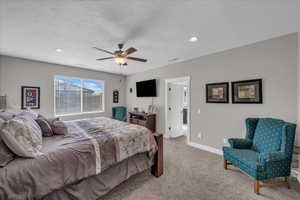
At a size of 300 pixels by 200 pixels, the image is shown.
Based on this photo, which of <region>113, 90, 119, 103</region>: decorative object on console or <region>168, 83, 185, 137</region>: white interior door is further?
<region>113, 90, 119, 103</region>: decorative object on console

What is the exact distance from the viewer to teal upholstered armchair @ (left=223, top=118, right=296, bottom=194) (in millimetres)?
1844

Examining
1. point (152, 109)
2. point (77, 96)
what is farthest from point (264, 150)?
point (77, 96)

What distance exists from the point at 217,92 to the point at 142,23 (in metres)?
2.48

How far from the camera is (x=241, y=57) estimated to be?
2869 mm

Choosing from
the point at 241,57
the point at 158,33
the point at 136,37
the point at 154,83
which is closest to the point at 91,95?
the point at 154,83

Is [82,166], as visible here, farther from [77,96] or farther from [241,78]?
[77,96]

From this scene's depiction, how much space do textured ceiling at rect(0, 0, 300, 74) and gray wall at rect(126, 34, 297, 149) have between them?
0.88ft

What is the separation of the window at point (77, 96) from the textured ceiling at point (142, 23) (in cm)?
176

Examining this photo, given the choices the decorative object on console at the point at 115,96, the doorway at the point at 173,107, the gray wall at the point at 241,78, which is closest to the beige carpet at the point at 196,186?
the gray wall at the point at 241,78

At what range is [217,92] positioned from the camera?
10.6 ft

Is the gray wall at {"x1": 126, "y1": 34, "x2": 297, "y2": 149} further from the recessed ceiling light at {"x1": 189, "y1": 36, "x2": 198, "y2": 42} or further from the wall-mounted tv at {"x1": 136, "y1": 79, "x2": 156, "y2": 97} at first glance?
the recessed ceiling light at {"x1": 189, "y1": 36, "x2": 198, "y2": 42}

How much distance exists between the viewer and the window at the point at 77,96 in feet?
14.7

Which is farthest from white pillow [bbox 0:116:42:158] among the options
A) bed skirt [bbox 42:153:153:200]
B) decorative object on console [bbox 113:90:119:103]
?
decorative object on console [bbox 113:90:119:103]

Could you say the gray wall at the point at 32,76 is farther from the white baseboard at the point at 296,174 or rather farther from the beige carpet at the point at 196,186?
the white baseboard at the point at 296,174
